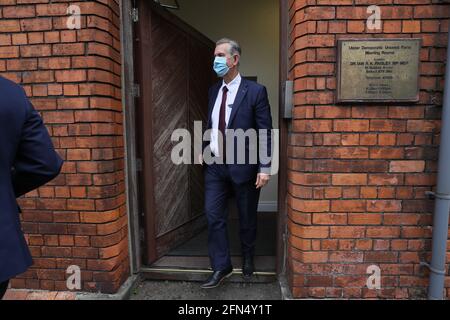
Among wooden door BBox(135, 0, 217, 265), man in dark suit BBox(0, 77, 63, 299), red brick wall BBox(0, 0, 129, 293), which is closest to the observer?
man in dark suit BBox(0, 77, 63, 299)

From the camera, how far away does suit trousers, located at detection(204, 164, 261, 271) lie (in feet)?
8.86

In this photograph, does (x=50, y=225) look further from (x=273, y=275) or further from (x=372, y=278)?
(x=372, y=278)

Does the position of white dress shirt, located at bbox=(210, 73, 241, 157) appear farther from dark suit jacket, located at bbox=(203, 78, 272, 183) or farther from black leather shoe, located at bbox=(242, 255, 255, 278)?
black leather shoe, located at bbox=(242, 255, 255, 278)

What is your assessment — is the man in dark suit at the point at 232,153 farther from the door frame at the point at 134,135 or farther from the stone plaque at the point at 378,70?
the stone plaque at the point at 378,70

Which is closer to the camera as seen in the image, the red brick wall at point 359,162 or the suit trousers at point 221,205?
the red brick wall at point 359,162

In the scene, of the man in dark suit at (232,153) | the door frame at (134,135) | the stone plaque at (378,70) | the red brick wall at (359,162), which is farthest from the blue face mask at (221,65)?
the stone plaque at (378,70)

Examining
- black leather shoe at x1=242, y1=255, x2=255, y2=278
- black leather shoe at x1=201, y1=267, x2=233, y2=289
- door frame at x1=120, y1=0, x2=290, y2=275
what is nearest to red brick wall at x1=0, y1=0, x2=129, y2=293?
door frame at x1=120, y1=0, x2=290, y2=275

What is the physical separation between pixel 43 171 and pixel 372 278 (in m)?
2.20

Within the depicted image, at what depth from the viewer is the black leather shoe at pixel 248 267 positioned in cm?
280

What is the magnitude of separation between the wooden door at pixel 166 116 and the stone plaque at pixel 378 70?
1544mm

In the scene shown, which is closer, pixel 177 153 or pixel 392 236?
pixel 392 236

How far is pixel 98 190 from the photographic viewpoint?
241 centimetres

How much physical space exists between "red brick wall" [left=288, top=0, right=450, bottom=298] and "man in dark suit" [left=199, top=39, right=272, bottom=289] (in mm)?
334

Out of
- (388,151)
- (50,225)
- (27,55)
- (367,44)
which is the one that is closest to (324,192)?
(388,151)
